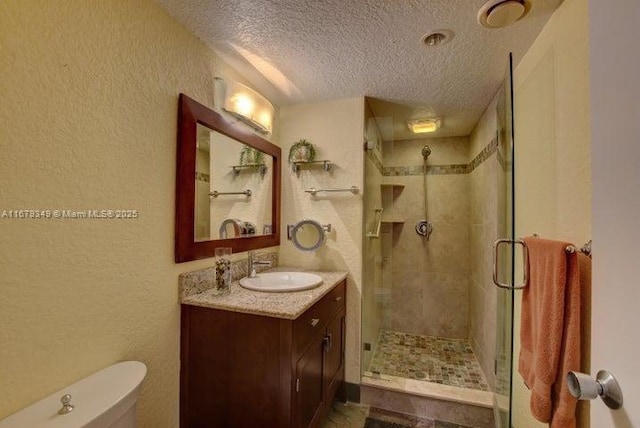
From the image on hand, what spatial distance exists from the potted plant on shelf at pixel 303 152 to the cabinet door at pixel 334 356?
1131mm

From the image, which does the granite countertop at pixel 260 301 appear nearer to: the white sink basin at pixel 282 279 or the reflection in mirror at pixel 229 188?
the white sink basin at pixel 282 279

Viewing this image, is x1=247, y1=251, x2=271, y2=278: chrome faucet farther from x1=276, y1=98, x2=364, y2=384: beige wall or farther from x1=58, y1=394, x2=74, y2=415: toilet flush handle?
x1=58, y1=394, x2=74, y2=415: toilet flush handle

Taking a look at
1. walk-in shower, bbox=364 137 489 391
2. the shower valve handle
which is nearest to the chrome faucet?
walk-in shower, bbox=364 137 489 391

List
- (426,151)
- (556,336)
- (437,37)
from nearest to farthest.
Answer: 1. (556,336)
2. (437,37)
3. (426,151)

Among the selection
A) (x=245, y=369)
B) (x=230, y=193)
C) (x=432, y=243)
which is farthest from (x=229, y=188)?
(x=432, y=243)

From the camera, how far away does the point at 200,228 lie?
143 centimetres

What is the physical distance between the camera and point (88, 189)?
0.94 metres

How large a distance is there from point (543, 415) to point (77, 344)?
156 cm

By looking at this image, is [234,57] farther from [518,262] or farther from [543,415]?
[543,415]

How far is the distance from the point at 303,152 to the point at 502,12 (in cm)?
131

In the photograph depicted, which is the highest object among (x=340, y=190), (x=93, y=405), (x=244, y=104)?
(x=244, y=104)

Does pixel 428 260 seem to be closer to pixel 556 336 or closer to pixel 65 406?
pixel 556 336

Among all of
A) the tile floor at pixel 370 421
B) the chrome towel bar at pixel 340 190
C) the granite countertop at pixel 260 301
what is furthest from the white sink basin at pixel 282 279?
the tile floor at pixel 370 421

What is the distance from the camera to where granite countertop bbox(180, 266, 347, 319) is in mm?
1187
